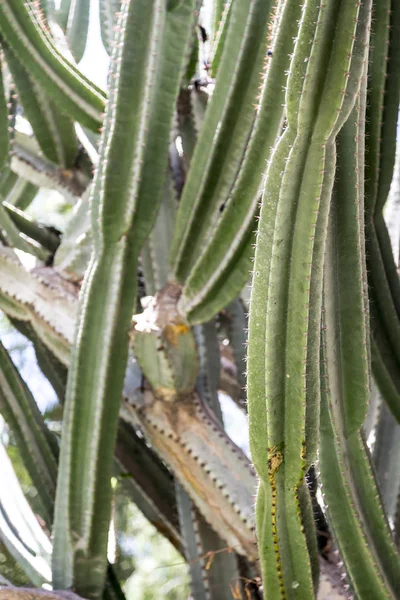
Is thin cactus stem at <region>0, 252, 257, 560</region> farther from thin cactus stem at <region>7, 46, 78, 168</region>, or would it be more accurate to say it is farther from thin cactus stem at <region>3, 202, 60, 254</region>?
thin cactus stem at <region>7, 46, 78, 168</region>

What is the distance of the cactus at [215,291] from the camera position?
1.36 m

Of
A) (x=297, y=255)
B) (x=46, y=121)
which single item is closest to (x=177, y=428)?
(x=297, y=255)

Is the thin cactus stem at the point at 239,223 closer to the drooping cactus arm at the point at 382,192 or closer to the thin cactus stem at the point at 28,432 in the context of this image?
the drooping cactus arm at the point at 382,192

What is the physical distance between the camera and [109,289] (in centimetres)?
211

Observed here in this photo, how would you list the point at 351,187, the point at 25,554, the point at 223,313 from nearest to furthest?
the point at 351,187
the point at 25,554
the point at 223,313

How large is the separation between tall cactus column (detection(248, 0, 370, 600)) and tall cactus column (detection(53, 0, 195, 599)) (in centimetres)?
74

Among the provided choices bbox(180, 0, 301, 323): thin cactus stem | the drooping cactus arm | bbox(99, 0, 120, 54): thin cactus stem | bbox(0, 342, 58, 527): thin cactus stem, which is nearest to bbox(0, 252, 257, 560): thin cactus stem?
bbox(0, 342, 58, 527): thin cactus stem

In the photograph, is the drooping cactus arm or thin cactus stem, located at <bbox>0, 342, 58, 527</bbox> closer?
the drooping cactus arm

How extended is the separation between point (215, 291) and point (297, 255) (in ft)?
2.72

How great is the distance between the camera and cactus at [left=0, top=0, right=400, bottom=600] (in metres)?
1.36

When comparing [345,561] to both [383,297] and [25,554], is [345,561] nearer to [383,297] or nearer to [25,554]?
[383,297]

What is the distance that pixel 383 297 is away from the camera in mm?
2027

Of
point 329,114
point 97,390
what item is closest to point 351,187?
point 329,114

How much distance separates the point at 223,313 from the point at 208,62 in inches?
36.6
